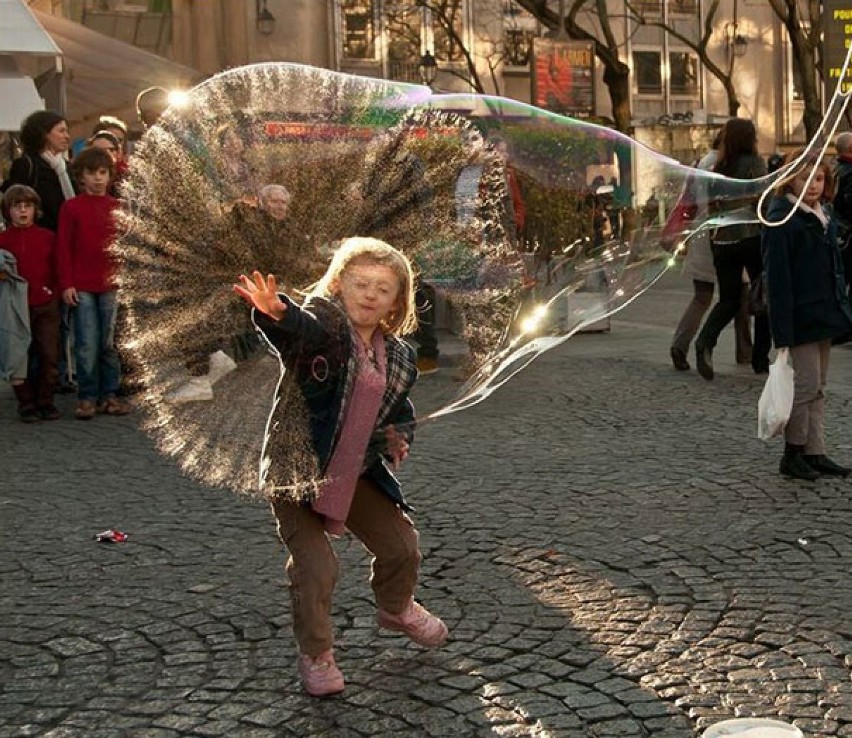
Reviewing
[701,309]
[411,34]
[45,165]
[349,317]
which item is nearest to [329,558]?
[349,317]

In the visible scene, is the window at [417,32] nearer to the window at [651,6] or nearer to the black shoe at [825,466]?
the window at [651,6]

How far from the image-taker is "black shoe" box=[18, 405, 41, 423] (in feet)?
30.0

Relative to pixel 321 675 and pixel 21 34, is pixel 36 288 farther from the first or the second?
pixel 321 675

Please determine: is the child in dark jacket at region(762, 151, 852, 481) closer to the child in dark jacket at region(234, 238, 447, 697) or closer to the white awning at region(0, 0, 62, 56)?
the child in dark jacket at region(234, 238, 447, 697)

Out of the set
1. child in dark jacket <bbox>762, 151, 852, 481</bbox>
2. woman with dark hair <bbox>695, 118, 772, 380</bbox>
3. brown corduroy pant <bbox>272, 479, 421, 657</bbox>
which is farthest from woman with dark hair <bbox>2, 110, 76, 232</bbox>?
brown corduroy pant <bbox>272, 479, 421, 657</bbox>

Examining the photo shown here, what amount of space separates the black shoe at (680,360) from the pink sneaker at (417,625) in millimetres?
6616

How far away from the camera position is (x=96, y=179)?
8.95 m

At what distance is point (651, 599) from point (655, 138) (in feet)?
114

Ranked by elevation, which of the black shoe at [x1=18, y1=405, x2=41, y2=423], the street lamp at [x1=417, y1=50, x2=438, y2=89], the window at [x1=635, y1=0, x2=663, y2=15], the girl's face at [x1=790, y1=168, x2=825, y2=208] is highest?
the window at [x1=635, y1=0, x2=663, y2=15]

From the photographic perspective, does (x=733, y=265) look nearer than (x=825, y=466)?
No

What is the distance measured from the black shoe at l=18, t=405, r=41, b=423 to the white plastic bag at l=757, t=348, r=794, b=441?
15.4 ft

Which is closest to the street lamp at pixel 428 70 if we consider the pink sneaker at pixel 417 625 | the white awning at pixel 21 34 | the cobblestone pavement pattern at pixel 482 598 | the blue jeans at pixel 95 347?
the white awning at pixel 21 34

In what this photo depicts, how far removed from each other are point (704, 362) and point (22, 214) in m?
4.61

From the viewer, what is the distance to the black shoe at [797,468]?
6539 mm
